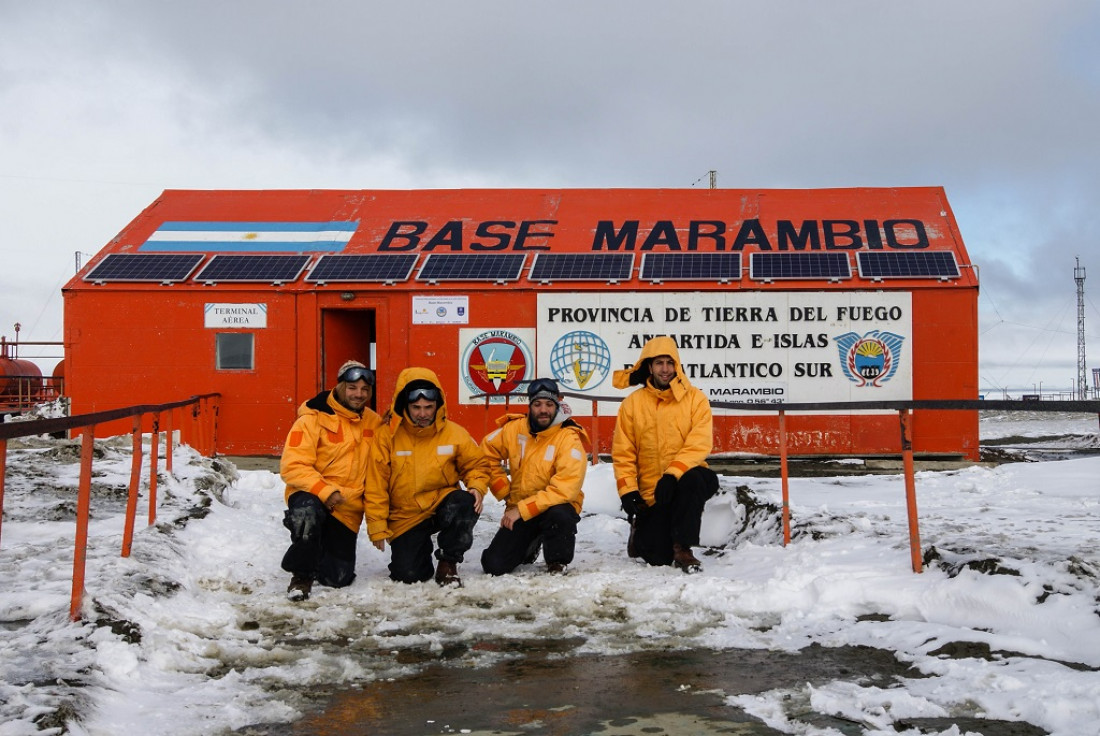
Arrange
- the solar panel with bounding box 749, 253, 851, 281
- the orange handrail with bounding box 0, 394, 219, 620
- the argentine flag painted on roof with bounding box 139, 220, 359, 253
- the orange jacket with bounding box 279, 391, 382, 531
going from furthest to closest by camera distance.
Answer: the argentine flag painted on roof with bounding box 139, 220, 359, 253 → the solar panel with bounding box 749, 253, 851, 281 → the orange jacket with bounding box 279, 391, 382, 531 → the orange handrail with bounding box 0, 394, 219, 620

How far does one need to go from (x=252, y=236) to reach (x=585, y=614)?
37.0 ft

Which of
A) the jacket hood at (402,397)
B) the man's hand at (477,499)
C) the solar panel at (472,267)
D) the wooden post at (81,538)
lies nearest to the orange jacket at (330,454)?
the jacket hood at (402,397)

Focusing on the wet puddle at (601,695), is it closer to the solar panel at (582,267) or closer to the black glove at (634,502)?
the black glove at (634,502)

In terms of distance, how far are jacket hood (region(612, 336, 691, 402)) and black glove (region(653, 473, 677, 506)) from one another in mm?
509

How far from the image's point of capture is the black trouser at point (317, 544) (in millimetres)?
5145

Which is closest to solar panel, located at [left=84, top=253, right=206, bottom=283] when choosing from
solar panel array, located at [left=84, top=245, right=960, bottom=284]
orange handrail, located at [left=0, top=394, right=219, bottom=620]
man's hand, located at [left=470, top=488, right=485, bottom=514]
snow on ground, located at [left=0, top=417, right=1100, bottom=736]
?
solar panel array, located at [left=84, top=245, right=960, bottom=284]

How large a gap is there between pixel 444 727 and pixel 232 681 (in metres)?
0.95

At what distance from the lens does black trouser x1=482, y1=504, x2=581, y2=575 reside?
5590mm

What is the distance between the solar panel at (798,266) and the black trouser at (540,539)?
8108mm

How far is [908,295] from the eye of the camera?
12.8 m

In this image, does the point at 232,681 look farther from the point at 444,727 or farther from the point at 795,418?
the point at 795,418

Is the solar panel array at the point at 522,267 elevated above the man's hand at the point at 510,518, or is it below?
above

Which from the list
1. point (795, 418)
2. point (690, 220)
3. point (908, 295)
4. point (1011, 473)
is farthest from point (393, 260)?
point (1011, 473)

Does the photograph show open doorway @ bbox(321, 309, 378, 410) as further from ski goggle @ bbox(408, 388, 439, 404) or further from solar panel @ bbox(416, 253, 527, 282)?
ski goggle @ bbox(408, 388, 439, 404)
